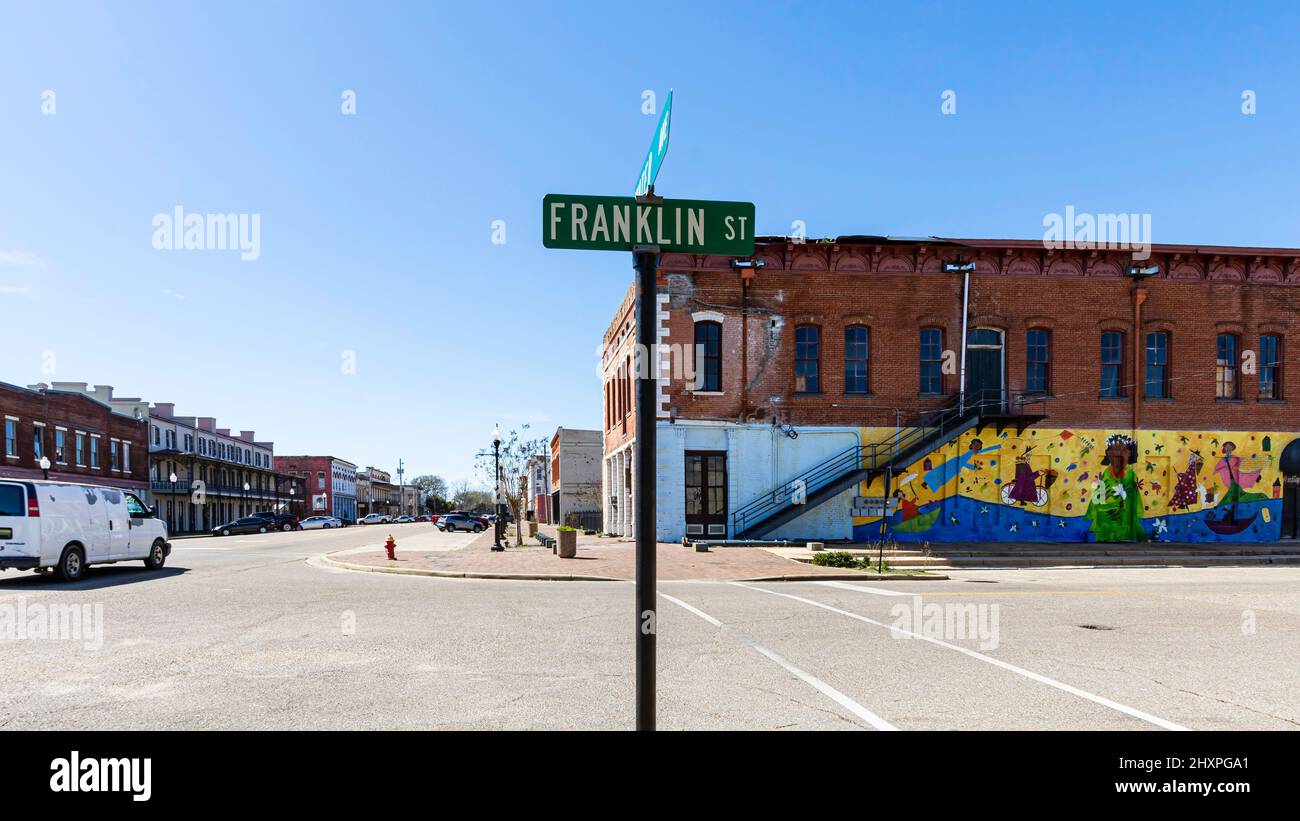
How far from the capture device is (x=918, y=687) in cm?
677

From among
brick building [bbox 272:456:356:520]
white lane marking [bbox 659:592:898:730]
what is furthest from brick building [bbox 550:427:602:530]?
brick building [bbox 272:456:356:520]

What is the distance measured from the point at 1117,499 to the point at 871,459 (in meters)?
9.25

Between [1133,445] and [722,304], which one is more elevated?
[722,304]

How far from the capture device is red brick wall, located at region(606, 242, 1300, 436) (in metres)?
26.5

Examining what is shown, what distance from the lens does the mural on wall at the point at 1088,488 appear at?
26688 mm

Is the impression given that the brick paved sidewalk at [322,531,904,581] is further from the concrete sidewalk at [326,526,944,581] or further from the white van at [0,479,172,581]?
the white van at [0,479,172,581]

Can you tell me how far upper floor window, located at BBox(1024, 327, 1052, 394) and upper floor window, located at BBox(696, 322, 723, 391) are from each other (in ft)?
36.0

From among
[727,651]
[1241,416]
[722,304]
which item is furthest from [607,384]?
[727,651]

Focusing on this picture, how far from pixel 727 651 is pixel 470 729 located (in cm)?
361

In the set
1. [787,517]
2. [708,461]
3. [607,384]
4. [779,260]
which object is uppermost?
[779,260]

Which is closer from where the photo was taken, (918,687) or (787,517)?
(918,687)

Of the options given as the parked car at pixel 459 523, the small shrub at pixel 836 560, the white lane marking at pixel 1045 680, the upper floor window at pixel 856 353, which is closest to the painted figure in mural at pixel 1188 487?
the upper floor window at pixel 856 353
